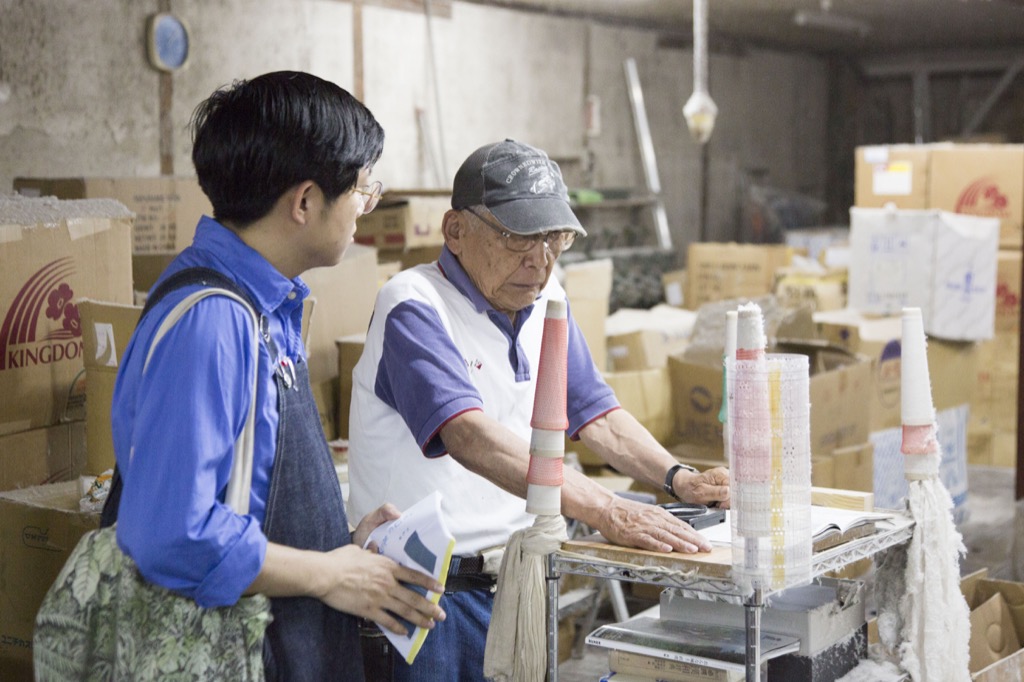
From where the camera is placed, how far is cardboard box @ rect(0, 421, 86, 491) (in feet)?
9.17

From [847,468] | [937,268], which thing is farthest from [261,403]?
[937,268]

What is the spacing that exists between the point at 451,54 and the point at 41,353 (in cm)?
517

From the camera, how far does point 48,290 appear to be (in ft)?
9.43

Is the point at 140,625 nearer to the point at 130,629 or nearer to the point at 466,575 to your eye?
the point at 130,629

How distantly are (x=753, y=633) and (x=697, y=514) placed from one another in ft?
0.94

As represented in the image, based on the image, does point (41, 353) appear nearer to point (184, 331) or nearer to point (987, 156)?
point (184, 331)

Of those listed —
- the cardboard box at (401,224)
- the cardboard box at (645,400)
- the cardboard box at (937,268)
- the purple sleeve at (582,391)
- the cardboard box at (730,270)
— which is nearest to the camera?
the purple sleeve at (582,391)

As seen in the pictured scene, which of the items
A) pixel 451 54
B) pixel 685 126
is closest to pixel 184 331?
pixel 451 54

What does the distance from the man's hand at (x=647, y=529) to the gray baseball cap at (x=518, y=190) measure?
481 millimetres

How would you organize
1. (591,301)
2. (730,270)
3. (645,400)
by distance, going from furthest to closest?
(730,270) → (591,301) → (645,400)

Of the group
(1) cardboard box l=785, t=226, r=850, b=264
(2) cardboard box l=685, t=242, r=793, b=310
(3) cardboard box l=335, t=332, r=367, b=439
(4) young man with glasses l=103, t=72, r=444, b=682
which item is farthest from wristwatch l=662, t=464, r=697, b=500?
(1) cardboard box l=785, t=226, r=850, b=264

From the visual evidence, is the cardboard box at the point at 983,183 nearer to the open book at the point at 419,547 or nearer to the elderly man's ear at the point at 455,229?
the elderly man's ear at the point at 455,229

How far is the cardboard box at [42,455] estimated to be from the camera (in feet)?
9.17

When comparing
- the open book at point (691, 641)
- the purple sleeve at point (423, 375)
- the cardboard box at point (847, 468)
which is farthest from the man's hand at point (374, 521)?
the cardboard box at point (847, 468)
